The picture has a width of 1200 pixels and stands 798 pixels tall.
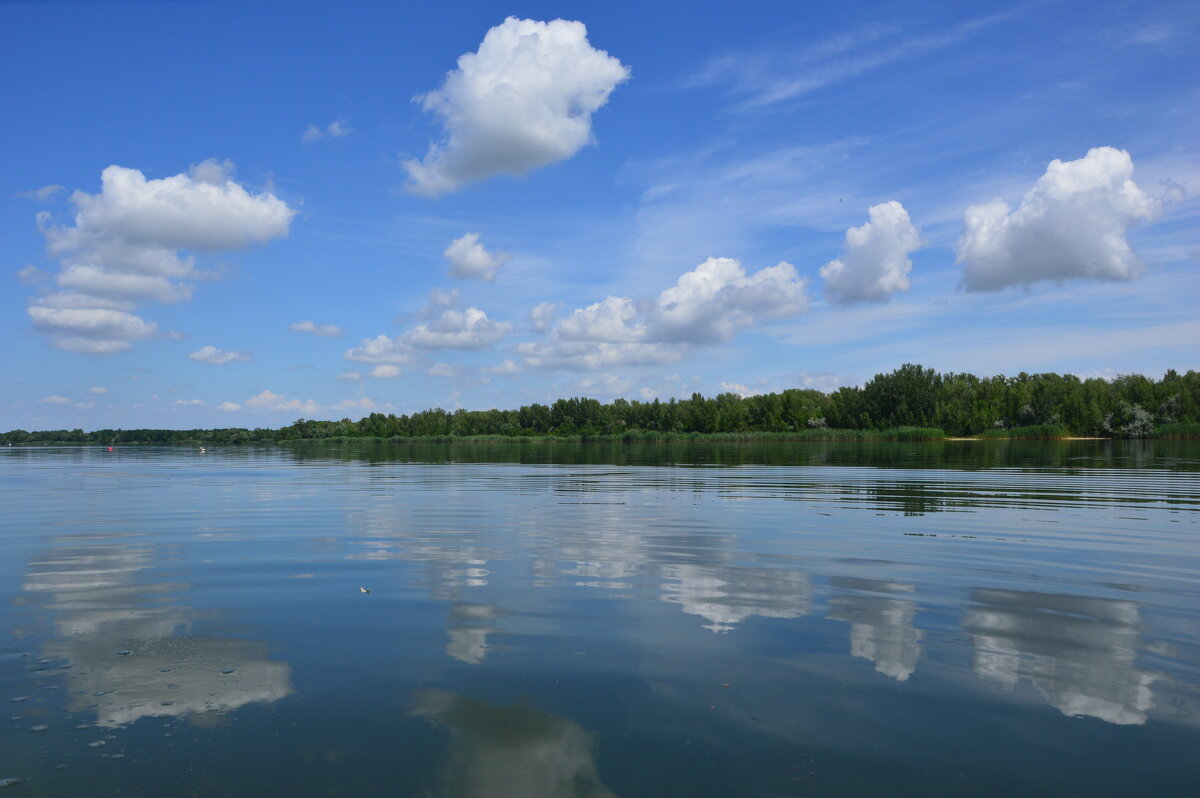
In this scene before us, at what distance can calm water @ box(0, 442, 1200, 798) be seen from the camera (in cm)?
544

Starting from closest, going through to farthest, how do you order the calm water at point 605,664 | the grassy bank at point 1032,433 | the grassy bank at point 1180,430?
1. the calm water at point 605,664
2. the grassy bank at point 1180,430
3. the grassy bank at point 1032,433

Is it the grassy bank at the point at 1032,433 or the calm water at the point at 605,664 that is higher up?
the grassy bank at the point at 1032,433

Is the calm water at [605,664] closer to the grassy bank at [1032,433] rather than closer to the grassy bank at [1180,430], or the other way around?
the grassy bank at [1180,430]

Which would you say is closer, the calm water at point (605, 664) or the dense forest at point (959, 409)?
the calm water at point (605, 664)

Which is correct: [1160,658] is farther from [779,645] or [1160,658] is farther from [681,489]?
[681,489]

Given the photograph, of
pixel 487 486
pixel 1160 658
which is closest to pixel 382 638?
pixel 1160 658

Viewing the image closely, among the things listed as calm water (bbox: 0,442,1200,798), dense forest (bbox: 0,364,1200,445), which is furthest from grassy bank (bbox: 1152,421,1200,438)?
calm water (bbox: 0,442,1200,798)

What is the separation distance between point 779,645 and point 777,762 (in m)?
2.98

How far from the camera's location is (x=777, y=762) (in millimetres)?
5523

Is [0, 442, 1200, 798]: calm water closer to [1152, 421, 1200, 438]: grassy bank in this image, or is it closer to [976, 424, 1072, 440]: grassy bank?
[1152, 421, 1200, 438]: grassy bank

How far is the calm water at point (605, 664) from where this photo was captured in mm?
5438

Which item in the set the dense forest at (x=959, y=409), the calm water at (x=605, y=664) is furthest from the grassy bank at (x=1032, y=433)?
the calm water at (x=605, y=664)

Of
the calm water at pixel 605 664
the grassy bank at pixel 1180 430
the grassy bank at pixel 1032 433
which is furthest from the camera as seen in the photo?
the grassy bank at pixel 1032 433

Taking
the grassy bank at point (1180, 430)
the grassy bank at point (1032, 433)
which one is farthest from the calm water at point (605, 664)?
the grassy bank at point (1032, 433)
